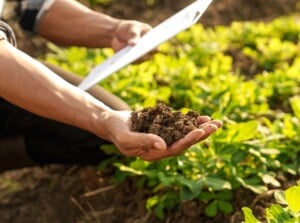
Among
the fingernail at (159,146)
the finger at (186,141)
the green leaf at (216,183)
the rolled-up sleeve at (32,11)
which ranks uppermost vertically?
the rolled-up sleeve at (32,11)

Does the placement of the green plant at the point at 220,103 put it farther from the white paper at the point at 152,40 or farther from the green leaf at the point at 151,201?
the white paper at the point at 152,40

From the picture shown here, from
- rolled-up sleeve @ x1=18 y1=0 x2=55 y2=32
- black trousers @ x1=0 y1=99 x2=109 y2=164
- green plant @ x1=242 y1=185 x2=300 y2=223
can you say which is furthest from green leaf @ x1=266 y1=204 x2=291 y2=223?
rolled-up sleeve @ x1=18 y1=0 x2=55 y2=32

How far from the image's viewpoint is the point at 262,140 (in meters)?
2.42

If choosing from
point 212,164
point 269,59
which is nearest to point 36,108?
point 212,164

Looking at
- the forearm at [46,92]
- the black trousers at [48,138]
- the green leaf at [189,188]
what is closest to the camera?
the forearm at [46,92]

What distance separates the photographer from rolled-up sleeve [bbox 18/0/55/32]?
2.60 metres

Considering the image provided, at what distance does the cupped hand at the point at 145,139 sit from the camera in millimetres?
1741

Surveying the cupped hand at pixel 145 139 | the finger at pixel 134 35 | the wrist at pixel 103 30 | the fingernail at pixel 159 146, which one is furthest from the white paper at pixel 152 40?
the fingernail at pixel 159 146

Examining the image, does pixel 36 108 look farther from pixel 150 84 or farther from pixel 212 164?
pixel 150 84

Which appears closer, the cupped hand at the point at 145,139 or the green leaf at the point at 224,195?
the cupped hand at the point at 145,139

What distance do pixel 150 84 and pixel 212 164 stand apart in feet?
2.31

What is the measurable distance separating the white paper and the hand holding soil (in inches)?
11.6

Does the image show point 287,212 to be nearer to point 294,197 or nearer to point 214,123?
point 294,197

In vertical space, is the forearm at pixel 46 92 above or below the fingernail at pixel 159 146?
above
